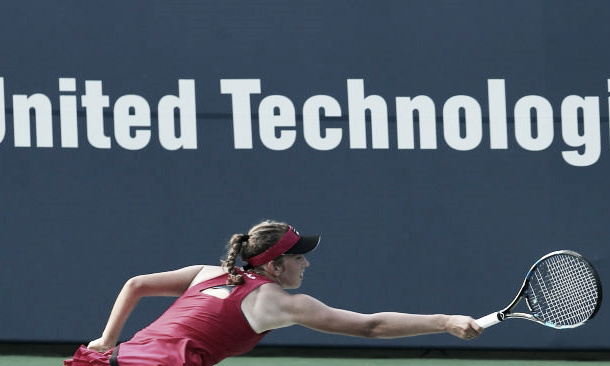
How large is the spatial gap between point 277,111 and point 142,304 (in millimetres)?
1263

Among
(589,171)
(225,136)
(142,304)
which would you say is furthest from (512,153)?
(142,304)

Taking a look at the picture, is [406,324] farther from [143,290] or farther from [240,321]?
[143,290]

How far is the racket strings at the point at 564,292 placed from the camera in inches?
219

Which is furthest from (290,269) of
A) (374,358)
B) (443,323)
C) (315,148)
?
(374,358)

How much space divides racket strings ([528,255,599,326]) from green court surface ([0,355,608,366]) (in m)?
0.83

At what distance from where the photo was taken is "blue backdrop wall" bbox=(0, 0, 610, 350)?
6742 millimetres

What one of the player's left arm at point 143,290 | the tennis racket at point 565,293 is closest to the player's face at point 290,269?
the player's left arm at point 143,290

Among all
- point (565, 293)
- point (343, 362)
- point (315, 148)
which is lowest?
point (343, 362)

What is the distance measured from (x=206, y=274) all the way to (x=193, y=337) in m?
0.34

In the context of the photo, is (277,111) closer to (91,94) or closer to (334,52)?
(334,52)

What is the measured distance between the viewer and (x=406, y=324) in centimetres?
432

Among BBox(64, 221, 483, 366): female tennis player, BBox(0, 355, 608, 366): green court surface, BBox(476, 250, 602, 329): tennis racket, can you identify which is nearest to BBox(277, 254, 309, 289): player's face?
BBox(64, 221, 483, 366): female tennis player

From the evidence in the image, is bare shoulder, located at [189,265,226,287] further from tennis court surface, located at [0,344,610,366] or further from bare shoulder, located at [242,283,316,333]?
tennis court surface, located at [0,344,610,366]

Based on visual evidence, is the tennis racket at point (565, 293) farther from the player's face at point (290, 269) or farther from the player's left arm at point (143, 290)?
the player's left arm at point (143, 290)
